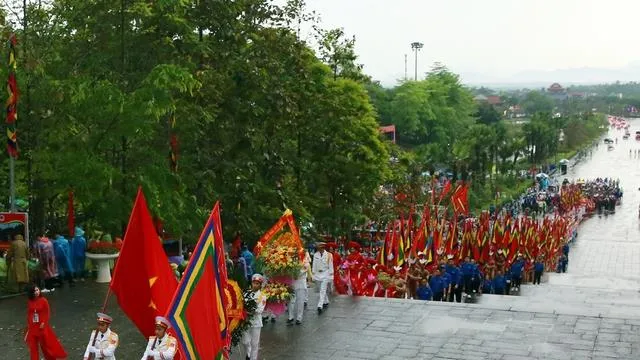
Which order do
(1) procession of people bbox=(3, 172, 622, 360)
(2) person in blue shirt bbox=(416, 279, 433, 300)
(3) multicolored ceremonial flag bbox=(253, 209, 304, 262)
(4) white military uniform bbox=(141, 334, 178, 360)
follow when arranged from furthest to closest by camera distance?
1. (2) person in blue shirt bbox=(416, 279, 433, 300)
2. (3) multicolored ceremonial flag bbox=(253, 209, 304, 262)
3. (1) procession of people bbox=(3, 172, 622, 360)
4. (4) white military uniform bbox=(141, 334, 178, 360)

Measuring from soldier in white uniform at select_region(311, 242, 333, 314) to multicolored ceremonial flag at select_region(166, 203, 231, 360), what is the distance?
642cm

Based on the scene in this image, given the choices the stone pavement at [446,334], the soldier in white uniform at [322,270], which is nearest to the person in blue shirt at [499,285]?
the stone pavement at [446,334]

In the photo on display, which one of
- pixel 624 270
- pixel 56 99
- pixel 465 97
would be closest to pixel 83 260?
pixel 56 99

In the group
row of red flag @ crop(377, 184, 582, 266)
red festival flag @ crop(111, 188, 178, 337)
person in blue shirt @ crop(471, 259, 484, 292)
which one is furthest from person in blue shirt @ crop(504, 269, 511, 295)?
red festival flag @ crop(111, 188, 178, 337)

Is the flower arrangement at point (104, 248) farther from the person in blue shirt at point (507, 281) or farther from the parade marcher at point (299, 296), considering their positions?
the person in blue shirt at point (507, 281)

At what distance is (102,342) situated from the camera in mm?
12094

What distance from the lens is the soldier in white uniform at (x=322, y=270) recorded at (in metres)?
18.8

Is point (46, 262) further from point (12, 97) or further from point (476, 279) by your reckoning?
point (476, 279)

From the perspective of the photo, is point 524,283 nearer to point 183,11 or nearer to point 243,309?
point 183,11

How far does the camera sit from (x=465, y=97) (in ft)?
364

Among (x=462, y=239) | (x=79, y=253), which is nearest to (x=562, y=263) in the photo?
(x=462, y=239)

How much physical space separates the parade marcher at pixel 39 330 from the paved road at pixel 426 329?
1.34m

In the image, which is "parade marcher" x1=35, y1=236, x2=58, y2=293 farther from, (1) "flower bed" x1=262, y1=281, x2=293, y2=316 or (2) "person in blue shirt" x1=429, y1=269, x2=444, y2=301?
(2) "person in blue shirt" x1=429, y1=269, x2=444, y2=301

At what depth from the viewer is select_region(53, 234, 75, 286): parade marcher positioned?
20.5m
